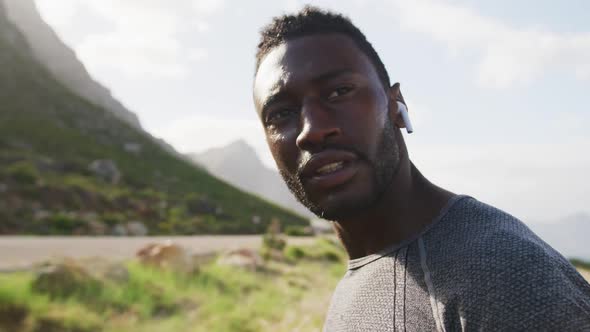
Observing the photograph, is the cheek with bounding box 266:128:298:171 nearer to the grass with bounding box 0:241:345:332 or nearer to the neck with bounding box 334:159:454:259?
the neck with bounding box 334:159:454:259

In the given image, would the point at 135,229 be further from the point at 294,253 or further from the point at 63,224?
the point at 294,253

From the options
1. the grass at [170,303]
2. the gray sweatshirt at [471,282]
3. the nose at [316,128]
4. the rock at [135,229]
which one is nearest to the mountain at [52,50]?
the rock at [135,229]

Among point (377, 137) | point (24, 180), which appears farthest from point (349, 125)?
point (24, 180)

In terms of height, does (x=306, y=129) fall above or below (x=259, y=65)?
below

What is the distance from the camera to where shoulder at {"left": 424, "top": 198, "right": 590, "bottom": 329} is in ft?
4.00

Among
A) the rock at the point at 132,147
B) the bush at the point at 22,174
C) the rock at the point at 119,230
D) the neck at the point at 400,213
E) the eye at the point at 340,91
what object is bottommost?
the neck at the point at 400,213

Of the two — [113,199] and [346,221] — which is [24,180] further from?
[346,221]

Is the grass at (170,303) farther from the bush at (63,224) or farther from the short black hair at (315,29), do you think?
the bush at (63,224)

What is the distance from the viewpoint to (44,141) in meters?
39.5

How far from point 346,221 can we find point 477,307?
2.30ft

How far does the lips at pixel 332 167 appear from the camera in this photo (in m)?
1.71

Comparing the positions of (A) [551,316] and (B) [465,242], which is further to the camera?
(B) [465,242]

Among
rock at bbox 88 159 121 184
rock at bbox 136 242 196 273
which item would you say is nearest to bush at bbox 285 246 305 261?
rock at bbox 136 242 196 273

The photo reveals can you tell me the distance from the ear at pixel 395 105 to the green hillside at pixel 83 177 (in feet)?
73.6
